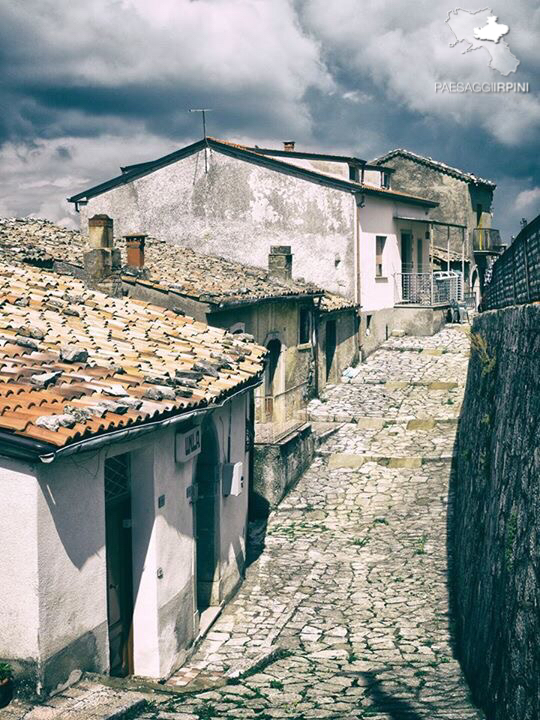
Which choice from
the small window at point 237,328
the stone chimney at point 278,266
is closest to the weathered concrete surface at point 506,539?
the small window at point 237,328

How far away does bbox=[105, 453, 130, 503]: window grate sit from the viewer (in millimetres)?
8617

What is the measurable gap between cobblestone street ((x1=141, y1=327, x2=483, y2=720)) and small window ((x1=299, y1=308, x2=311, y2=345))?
2012 mm

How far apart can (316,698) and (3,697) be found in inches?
133

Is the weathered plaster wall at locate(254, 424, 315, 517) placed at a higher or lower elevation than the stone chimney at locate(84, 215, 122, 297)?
lower

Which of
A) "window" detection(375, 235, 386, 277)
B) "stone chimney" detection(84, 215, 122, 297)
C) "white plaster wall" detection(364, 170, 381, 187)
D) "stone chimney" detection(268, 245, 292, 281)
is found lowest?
"stone chimney" detection(84, 215, 122, 297)

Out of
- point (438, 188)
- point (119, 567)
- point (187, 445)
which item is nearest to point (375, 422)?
point (187, 445)

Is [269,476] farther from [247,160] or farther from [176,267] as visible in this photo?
[247,160]

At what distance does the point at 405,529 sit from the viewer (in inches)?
632

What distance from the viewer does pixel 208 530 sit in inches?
491

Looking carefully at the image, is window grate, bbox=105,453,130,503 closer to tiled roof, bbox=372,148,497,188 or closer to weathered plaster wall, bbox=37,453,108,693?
weathered plaster wall, bbox=37,453,108,693

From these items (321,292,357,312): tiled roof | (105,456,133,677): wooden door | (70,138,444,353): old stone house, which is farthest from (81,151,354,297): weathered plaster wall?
(105,456,133,677): wooden door

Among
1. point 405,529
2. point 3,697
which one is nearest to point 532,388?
point 3,697

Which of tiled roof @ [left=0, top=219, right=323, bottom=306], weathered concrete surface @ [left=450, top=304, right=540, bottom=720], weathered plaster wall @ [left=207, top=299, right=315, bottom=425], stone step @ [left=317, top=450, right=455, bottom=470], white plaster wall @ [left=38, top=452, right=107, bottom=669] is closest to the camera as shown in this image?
weathered concrete surface @ [left=450, top=304, right=540, bottom=720]

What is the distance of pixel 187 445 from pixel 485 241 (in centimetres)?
3711
